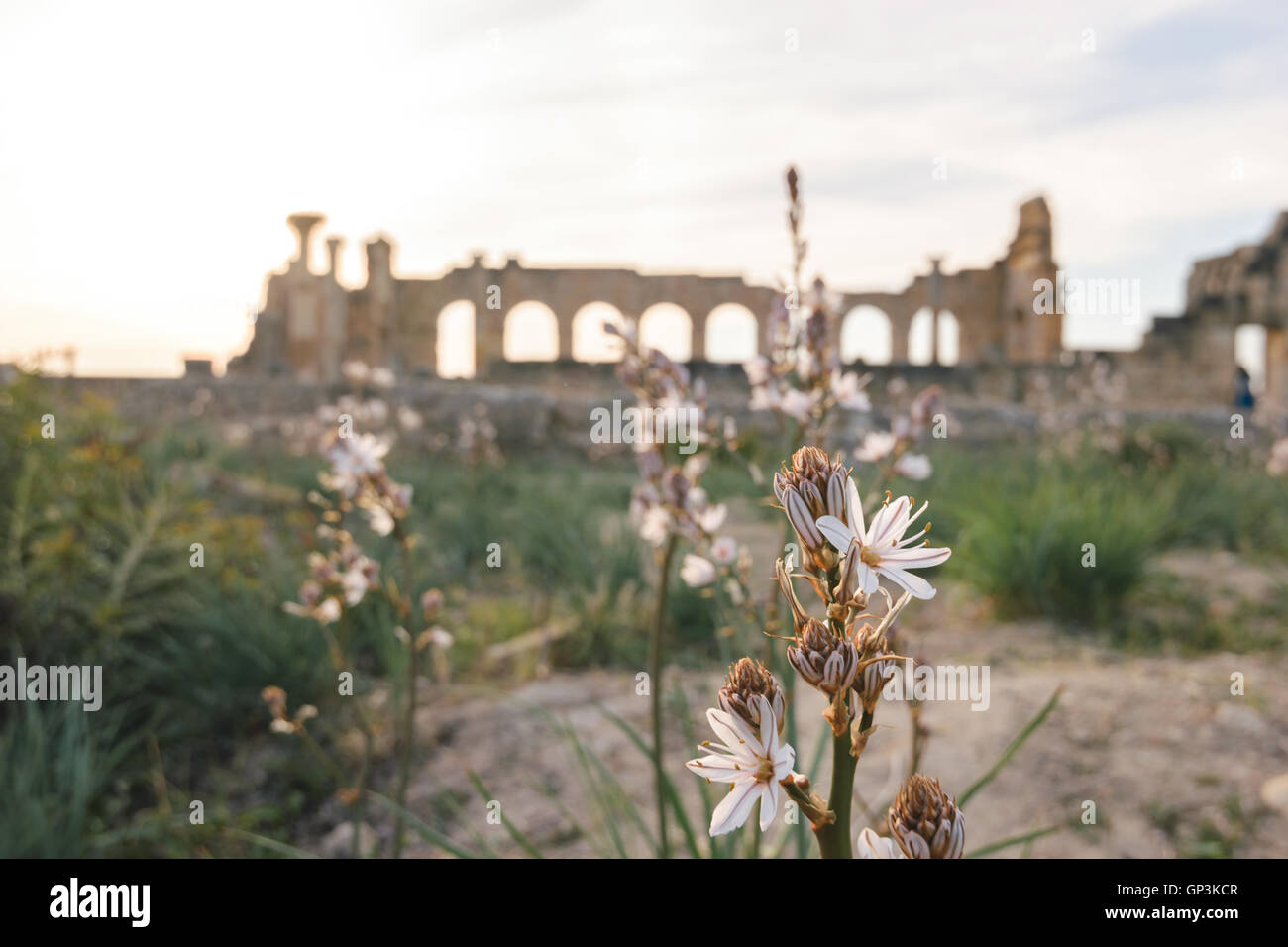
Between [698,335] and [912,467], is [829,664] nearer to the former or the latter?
[912,467]

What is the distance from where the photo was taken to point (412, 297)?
87.3 ft

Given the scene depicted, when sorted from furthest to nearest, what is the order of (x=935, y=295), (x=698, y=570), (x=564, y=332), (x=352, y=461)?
(x=935, y=295)
(x=564, y=332)
(x=352, y=461)
(x=698, y=570)

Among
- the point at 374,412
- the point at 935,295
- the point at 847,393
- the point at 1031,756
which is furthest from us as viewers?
the point at 935,295

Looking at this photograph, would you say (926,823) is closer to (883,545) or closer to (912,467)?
(883,545)

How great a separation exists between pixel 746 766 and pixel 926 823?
106mm

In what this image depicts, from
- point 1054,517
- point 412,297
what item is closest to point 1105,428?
point 1054,517

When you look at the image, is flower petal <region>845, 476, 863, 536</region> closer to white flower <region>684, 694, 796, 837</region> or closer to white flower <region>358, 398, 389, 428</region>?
white flower <region>684, 694, 796, 837</region>

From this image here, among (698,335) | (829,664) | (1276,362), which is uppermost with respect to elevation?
(698,335)

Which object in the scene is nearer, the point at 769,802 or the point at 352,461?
the point at 769,802

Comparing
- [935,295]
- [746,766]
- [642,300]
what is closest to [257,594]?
[746,766]

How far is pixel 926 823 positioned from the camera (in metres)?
0.49

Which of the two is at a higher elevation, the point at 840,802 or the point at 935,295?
the point at 935,295

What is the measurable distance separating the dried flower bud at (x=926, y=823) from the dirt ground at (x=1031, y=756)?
4.44ft
